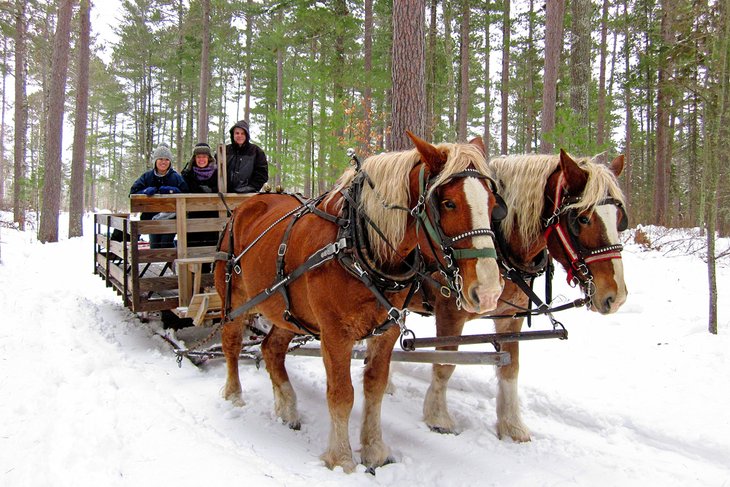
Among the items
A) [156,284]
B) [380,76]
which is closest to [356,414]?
[156,284]

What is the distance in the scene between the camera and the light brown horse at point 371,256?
Result: 2307 mm

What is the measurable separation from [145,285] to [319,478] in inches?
128

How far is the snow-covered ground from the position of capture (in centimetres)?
277

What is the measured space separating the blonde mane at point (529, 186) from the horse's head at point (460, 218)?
26.2 inches

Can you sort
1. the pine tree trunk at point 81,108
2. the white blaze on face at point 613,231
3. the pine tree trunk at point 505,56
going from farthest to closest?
1. the pine tree trunk at point 505,56
2. the pine tree trunk at point 81,108
3. the white blaze on face at point 613,231

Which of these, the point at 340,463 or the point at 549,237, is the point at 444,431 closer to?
the point at 340,463

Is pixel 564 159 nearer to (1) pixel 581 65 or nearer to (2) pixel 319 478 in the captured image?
(2) pixel 319 478

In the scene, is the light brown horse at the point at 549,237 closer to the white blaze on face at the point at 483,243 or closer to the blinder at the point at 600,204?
the blinder at the point at 600,204

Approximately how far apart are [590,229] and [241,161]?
456cm

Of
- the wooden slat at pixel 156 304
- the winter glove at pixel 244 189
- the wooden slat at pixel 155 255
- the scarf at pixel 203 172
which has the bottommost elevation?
the wooden slat at pixel 156 304

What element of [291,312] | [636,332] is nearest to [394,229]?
[291,312]

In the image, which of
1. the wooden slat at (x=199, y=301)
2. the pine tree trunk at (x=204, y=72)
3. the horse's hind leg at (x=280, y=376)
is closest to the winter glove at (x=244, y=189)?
the wooden slat at (x=199, y=301)

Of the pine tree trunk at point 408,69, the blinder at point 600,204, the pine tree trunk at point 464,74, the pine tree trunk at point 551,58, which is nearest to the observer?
the blinder at point 600,204

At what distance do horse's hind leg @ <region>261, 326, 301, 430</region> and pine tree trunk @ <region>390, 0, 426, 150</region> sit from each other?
298 cm
